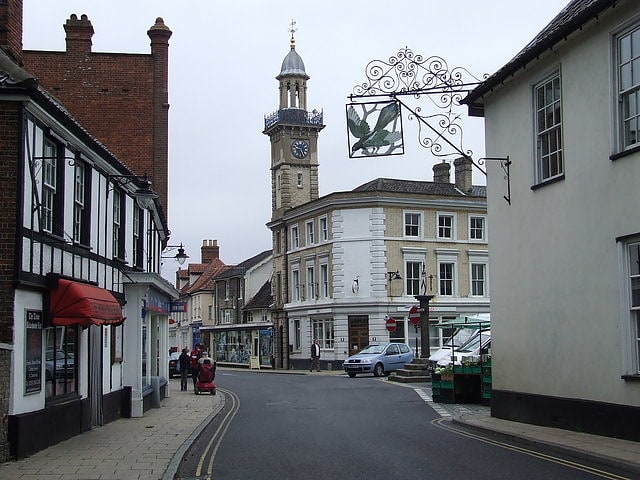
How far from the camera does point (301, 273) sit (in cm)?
5894

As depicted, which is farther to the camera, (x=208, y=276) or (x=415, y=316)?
(x=208, y=276)

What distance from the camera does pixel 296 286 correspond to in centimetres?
5969

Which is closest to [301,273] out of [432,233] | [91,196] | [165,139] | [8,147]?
[432,233]

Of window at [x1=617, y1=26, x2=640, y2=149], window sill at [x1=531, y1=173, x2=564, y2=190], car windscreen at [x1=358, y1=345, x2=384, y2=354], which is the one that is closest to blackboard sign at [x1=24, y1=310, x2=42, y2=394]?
window sill at [x1=531, y1=173, x2=564, y2=190]

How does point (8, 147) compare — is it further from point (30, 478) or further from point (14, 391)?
point (30, 478)

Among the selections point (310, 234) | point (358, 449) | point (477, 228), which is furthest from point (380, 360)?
point (358, 449)

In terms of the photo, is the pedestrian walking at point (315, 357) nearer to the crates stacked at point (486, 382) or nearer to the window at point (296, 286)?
the window at point (296, 286)

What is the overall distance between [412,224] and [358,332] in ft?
25.1

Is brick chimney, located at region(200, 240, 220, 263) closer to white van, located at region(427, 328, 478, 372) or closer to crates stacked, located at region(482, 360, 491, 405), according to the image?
white van, located at region(427, 328, 478, 372)

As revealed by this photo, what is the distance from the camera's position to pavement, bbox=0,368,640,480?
1175 cm

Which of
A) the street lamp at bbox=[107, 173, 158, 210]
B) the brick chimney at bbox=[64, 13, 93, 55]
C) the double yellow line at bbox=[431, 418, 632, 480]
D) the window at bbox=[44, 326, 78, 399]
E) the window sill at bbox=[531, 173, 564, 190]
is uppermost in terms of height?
the brick chimney at bbox=[64, 13, 93, 55]

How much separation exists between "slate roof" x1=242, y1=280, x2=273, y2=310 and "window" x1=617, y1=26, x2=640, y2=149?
52.0 metres

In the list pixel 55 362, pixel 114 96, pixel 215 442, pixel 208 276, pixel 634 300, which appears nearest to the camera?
pixel 634 300

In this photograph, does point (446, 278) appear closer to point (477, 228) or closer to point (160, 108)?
point (477, 228)
